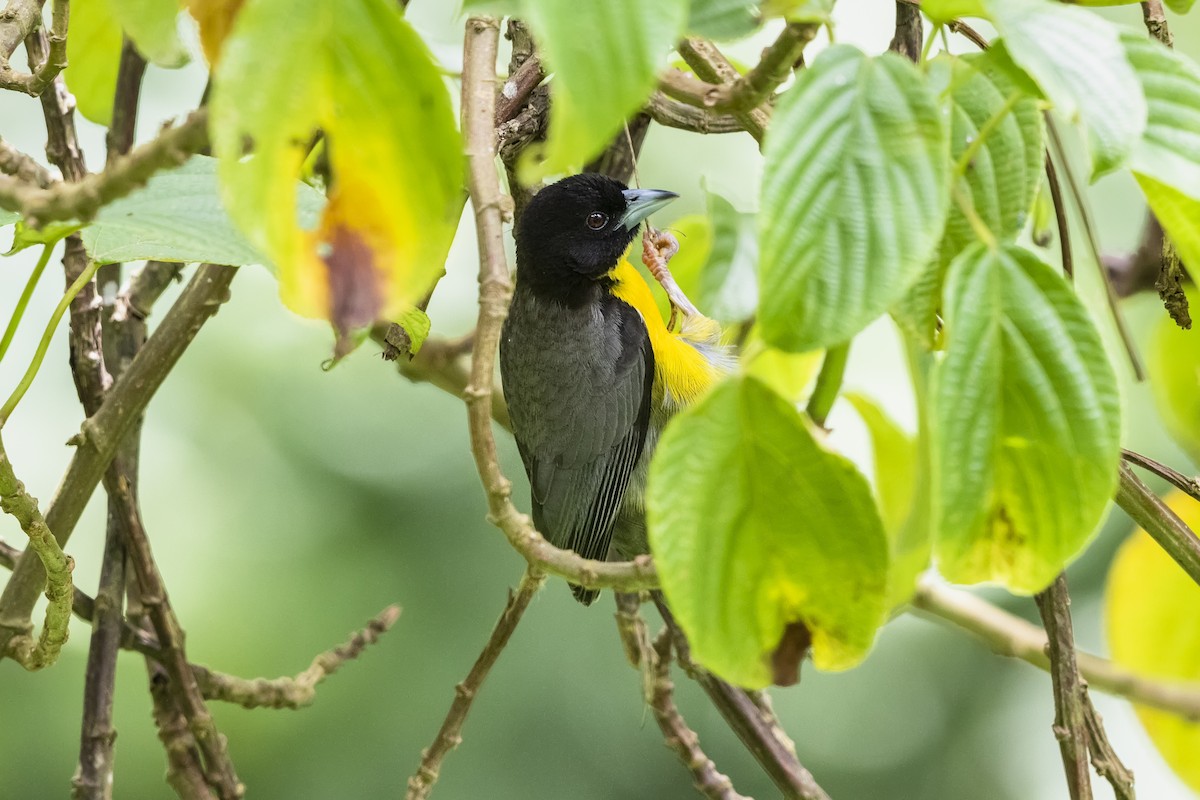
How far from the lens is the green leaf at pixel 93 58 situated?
150 centimetres

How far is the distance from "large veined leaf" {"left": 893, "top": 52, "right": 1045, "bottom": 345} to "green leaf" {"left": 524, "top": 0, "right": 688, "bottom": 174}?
358 mm

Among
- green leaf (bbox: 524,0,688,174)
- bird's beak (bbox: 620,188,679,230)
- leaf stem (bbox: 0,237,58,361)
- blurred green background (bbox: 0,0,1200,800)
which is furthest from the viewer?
blurred green background (bbox: 0,0,1200,800)

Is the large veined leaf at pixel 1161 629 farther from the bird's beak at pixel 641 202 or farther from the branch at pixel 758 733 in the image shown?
the bird's beak at pixel 641 202

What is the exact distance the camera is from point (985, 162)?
828 mm

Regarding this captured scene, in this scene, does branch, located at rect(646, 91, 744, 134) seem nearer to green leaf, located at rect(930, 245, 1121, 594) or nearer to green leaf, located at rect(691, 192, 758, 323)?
green leaf, located at rect(691, 192, 758, 323)

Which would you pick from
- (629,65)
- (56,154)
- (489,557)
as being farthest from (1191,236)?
(489,557)

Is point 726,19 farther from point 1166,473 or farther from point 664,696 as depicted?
point 664,696

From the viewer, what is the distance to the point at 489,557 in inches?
136

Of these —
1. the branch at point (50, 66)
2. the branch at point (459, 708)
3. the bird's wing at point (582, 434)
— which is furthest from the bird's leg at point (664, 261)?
the branch at point (50, 66)

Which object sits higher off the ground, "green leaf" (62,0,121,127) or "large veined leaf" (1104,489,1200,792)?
"green leaf" (62,0,121,127)

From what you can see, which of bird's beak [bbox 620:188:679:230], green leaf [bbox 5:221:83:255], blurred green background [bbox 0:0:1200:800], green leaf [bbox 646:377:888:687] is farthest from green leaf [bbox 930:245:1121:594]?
blurred green background [bbox 0:0:1200:800]

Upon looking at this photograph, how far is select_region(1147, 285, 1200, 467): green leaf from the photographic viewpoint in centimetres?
179

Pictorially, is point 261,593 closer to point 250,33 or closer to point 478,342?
point 478,342

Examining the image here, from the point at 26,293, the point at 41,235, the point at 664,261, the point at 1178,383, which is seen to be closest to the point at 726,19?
the point at 41,235
